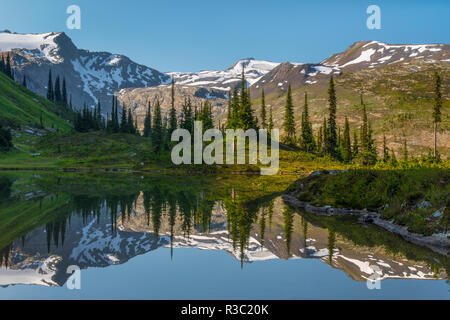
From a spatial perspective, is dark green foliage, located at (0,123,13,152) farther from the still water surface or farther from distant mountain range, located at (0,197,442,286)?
distant mountain range, located at (0,197,442,286)

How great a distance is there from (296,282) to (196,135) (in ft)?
315

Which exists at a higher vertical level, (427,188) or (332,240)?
(427,188)

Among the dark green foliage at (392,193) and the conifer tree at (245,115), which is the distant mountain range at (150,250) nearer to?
the dark green foliage at (392,193)

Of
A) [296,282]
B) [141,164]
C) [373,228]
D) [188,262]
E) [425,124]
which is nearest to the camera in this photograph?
[296,282]

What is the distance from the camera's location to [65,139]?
13688 cm

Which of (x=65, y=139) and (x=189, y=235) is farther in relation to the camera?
(x=65, y=139)

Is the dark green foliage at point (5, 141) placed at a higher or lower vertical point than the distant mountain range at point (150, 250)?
higher

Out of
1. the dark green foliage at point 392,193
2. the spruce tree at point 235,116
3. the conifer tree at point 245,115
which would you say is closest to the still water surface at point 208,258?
the dark green foliage at point 392,193

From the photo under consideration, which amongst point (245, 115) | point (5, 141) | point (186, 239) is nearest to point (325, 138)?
point (245, 115)

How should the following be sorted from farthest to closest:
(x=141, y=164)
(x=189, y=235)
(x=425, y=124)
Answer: (x=425, y=124) → (x=141, y=164) → (x=189, y=235)

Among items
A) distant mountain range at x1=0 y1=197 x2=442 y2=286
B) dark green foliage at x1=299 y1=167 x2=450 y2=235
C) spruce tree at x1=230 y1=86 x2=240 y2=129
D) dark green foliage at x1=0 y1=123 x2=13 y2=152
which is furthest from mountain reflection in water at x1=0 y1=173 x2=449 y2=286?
dark green foliage at x1=0 y1=123 x2=13 y2=152

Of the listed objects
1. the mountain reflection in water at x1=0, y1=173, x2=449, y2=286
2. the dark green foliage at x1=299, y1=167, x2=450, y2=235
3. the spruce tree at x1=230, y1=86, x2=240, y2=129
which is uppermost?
the spruce tree at x1=230, y1=86, x2=240, y2=129
